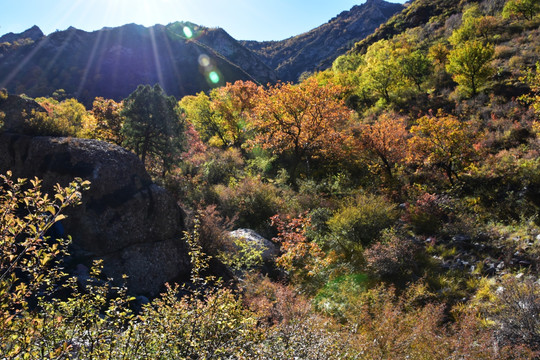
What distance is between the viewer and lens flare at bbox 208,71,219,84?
277 feet

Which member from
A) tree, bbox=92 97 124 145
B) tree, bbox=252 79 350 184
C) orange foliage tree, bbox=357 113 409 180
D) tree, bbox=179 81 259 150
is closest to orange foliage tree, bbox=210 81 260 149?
tree, bbox=179 81 259 150

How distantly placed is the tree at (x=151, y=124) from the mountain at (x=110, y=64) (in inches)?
2631

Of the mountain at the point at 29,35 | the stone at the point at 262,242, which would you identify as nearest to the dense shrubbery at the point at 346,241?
the stone at the point at 262,242

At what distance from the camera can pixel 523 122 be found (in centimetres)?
1477

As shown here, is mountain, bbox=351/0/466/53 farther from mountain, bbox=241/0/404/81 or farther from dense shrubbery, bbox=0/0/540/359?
mountain, bbox=241/0/404/81

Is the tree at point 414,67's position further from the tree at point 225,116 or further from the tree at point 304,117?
the tree at point 225,116

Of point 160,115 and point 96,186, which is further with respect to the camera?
point 160,115

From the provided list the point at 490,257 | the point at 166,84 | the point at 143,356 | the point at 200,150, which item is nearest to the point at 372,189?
the point at 490,257

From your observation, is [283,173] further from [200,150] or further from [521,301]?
[521,301]

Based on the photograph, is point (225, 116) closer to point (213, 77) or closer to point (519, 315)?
point (519, 315)

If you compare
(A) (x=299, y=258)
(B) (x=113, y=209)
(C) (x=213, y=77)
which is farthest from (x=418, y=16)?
(B) (x=113, y=209)

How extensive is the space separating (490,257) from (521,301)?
10.1 ft

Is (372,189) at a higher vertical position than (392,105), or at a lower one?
lower

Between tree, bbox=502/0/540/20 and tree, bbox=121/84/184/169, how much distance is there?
1761 inches
